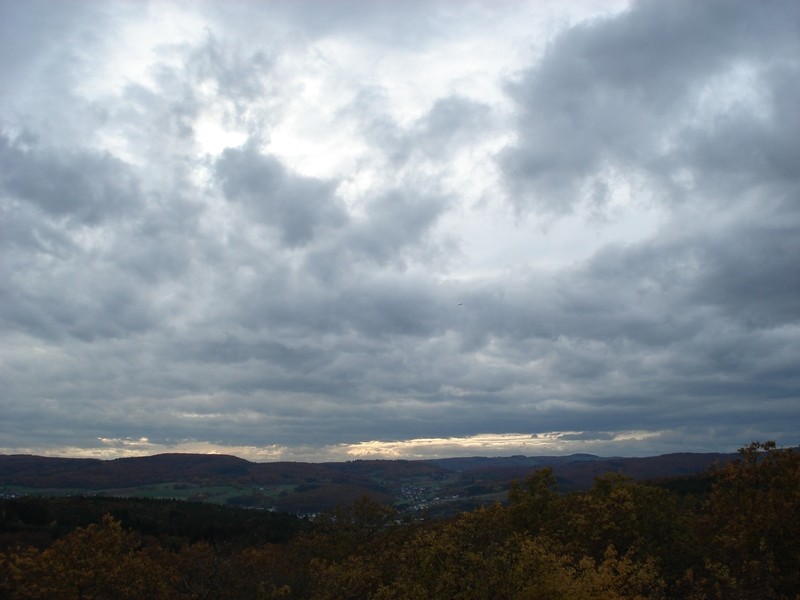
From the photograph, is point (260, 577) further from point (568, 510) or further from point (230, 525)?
point (230, 525)

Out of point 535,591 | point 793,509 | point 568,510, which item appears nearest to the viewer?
point 535,591

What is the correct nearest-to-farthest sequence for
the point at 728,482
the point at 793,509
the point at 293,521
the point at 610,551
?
the point at 610,551 < the point at 793,509 < the point at 728,482 < the point at 293,521

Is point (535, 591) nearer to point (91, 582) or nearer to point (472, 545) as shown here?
point (472, 545)

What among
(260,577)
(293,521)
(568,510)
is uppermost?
(568,510)

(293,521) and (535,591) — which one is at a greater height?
(535,591)

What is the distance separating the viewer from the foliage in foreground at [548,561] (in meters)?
32.3

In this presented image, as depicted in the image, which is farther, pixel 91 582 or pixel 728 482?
pixel 728 482

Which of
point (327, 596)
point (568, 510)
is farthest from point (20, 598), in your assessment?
point (568, 510)

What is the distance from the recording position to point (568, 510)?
57.5m

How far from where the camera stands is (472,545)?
3712 centimetres

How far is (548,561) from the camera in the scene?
3181cm

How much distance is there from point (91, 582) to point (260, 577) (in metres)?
11.8

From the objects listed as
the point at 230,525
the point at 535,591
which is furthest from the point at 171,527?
the point at 535,591

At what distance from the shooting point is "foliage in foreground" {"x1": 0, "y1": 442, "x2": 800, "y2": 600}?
106 feet
